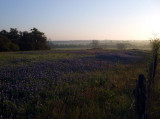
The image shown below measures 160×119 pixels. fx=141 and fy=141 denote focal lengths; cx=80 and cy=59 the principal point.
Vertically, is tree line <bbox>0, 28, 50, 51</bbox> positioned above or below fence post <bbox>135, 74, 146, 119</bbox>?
above

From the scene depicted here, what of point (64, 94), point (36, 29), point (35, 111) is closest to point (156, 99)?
point (64, 94)

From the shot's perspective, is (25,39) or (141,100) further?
(25,39)

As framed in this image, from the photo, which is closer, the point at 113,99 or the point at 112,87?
the point at 113,99

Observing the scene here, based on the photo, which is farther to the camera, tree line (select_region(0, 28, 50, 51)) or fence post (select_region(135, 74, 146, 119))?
tree line (select_region(0, 28, 50, 51))

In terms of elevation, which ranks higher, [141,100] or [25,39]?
[25,39]

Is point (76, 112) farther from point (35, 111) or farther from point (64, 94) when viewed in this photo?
point (64, 94)

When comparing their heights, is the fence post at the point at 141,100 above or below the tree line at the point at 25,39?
below

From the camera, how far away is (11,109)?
12.7ft

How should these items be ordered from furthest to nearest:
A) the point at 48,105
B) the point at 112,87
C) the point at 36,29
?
the point at 36,29
the point at 112,87
the point at 48,105

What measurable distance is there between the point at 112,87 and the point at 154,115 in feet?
7.73

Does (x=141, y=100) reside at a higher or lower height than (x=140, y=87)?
lower

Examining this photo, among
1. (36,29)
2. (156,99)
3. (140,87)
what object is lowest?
(156,99)

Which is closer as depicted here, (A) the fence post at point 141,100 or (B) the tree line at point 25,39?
(A) the fence post at point 141,100

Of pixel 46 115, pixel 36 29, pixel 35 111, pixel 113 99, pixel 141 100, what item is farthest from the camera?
pixel 36 29
